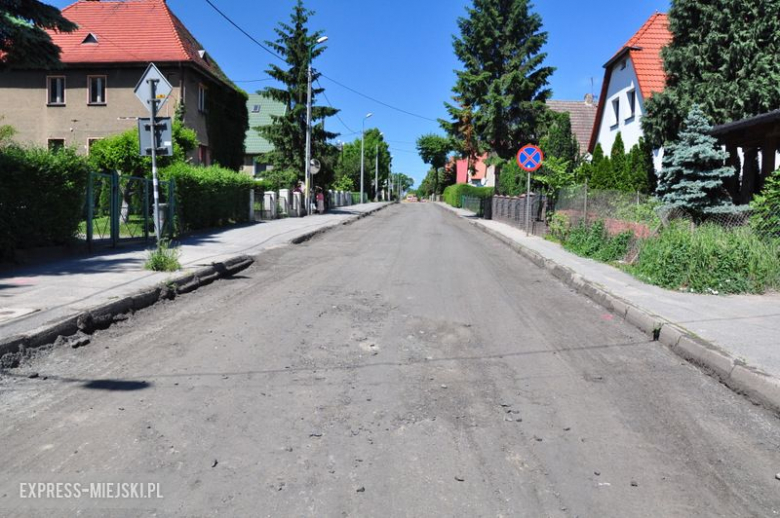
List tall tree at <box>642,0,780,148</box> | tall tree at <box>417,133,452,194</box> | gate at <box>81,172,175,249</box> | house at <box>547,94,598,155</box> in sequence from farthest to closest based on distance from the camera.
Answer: tall tree at <box>417,133,452,194</box> < house at <box>547,94,598,155</box> < tall tree at <box>642,0,780,148</box> < gate at <box>81,172,175,249</box>

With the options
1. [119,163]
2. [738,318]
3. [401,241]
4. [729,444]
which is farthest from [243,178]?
[729,444]

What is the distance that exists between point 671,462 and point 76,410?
3.91 meters

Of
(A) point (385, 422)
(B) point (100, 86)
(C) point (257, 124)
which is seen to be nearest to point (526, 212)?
(A) point (385, 422)

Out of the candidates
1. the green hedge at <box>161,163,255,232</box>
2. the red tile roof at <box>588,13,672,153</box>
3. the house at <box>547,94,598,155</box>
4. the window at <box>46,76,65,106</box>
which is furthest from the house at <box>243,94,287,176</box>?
the red tile roof at <box>588,13,672,153</box>

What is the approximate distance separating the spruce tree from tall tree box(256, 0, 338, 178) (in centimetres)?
2303

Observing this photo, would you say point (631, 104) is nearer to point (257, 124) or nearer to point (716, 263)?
point (716, 263)

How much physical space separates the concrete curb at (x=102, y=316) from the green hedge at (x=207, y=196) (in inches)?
258

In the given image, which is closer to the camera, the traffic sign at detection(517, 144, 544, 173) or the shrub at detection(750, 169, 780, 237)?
the shrub at detection(750, 169, 780, 237)

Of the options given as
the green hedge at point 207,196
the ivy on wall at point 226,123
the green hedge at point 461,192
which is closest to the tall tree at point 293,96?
the ivy on wall at point 226,123

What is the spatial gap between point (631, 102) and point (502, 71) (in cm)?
929

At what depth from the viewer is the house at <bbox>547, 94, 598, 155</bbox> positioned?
44.7m

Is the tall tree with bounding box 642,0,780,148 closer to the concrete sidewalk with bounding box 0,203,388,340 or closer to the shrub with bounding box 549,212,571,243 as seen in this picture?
the shrub with bounding box 549,212,571,243

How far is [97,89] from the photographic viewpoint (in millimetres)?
28234

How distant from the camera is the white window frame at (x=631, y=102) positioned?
80.4ft
